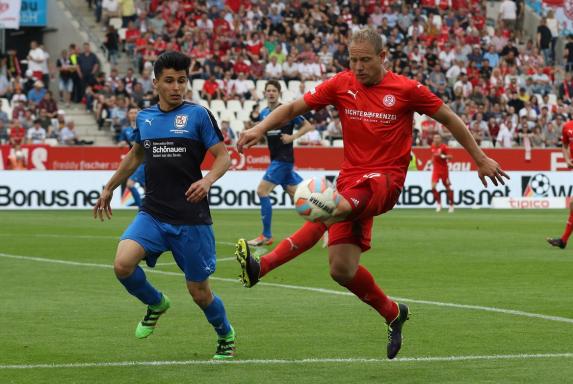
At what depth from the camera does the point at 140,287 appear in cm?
946

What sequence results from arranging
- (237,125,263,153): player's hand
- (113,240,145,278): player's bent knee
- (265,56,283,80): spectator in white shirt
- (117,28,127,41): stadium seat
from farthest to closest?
1. (117,28,127,41): stadium seat
2. (265,56,283,80): spectator in white shirt
3. (113,240,145,278): player's bent knee
4. (237,125,263,153): player's hand

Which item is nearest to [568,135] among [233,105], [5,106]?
[233,105]

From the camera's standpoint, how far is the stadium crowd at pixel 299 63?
39344mm

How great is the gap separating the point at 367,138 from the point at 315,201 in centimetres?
85

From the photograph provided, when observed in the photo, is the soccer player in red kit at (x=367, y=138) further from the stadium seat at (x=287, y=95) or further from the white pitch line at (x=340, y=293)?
the stadium seat at (x=287, y=95)

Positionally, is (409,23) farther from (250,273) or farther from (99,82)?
(250,273)

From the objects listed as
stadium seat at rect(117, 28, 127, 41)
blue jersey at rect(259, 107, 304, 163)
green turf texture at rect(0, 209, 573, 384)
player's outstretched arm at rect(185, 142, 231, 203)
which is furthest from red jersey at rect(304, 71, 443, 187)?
stadium seat at rect(117, 28, 127, 41)

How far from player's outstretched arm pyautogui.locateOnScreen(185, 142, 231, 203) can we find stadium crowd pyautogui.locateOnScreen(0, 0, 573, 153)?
2791 cm

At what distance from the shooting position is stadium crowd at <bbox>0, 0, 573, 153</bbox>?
39344 mm

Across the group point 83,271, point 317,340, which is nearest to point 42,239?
point 83,271

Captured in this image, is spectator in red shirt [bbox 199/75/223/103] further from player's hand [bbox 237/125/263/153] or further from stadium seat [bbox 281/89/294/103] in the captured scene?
player's hand [bbox 237/125/263/153]

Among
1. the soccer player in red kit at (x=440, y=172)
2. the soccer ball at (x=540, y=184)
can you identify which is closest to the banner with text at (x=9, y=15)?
the soccer player in red kit at (x=440, y=172)

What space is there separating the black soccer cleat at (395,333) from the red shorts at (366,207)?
616 millimetres

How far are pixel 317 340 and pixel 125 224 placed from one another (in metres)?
17.6
